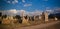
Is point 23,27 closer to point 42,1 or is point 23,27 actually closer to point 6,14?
point 6,14

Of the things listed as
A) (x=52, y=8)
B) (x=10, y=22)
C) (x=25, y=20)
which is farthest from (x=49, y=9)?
(x=10, y=22)

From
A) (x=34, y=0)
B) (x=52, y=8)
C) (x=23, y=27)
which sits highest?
(x=34, y=0)

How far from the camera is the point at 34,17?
2.13 meters

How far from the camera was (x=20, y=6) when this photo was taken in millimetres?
2164

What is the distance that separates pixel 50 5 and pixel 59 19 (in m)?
0.26

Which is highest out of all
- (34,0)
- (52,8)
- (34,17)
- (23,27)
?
(34,0)

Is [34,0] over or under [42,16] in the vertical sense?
over

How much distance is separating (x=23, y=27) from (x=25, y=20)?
0.11m

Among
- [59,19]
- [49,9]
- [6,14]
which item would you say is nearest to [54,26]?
[59,19]

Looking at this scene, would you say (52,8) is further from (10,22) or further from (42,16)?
(10,22)

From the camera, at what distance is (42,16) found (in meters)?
2.12

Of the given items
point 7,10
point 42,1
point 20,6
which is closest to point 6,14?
point 7,10

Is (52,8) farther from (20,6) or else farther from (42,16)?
(20,6)

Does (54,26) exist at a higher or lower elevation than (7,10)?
lower
